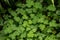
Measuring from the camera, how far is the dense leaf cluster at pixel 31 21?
6.77ft

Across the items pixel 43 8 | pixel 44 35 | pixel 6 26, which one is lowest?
pixel 44 35

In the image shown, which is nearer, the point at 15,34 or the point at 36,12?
the point at 15,34

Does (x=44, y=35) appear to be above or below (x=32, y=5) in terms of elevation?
below

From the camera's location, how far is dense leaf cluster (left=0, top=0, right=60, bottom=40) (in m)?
2.06

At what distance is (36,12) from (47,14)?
153 mm

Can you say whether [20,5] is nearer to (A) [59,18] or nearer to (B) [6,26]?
(B) [6,26]

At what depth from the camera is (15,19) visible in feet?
7.10

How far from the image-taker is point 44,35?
6.74 feet

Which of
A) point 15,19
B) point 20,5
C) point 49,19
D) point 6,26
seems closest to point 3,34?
point 6,26

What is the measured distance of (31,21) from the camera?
2.12 meters

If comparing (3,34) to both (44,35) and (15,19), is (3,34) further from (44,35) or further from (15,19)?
(44,35)

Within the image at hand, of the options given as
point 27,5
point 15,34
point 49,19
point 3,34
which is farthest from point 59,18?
point 3,34

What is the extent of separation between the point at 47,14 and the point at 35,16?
182 mm

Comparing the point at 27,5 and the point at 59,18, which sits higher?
the point at 27,5
